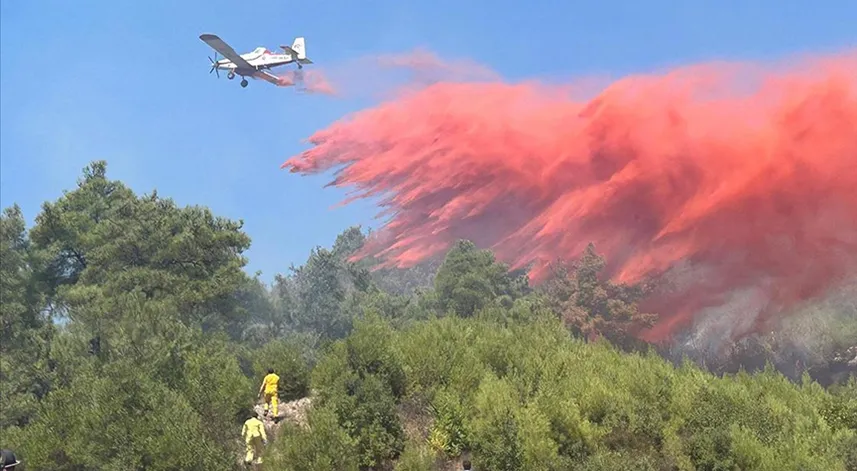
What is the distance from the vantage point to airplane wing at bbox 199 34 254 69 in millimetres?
33875

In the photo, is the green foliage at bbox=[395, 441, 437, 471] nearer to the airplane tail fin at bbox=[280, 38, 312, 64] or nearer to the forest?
the forest

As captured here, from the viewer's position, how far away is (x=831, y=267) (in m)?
39.1

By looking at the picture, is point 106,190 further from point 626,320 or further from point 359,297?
point 626,320

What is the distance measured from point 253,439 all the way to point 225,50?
26.3m

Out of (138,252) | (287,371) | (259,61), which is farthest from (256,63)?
(287,371)

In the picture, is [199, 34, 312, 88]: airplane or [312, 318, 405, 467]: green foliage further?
[199, 34, 312, 88]: airplane

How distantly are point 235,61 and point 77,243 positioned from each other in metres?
12.7

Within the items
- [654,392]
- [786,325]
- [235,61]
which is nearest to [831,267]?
[786,325]

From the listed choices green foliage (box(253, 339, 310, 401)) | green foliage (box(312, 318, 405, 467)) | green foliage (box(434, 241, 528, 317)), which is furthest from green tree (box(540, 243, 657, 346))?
green foliage (box(312, 318, 405, 467))

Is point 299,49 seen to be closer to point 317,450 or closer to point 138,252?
point 138,252

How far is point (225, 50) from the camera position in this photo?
34.7 metres

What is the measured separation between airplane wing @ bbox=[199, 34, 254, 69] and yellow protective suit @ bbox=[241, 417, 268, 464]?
25646 mm

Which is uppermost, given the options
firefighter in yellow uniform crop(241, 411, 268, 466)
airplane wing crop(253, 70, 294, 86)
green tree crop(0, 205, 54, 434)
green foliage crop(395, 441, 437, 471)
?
airplane wing crop(253, 70, 294, 86)

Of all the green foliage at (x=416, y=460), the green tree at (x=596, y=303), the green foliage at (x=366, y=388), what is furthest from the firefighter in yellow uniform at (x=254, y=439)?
the green tree at (x=596, y=303)
